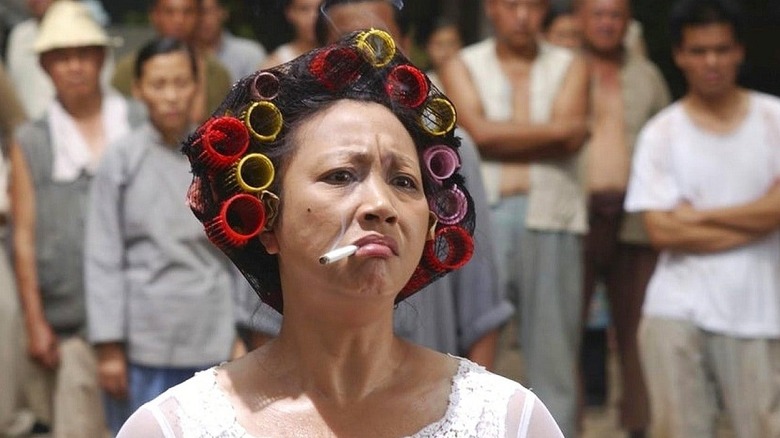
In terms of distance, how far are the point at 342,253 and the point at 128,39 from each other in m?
7.33

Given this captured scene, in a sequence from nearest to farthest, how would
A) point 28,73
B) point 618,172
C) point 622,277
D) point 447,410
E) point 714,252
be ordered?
point 447,410 < point 714,252 < point 618,172 < point 622,277 < point 28,73

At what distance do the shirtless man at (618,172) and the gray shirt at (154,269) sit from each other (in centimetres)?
175

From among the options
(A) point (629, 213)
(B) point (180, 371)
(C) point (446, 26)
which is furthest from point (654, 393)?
(C) point (446, 26)

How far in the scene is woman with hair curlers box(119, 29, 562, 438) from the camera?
2.89 metres

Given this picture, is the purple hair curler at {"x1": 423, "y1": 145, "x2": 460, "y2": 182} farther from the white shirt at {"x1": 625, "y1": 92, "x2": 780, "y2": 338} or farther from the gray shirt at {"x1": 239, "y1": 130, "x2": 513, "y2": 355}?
the white shirt at {"x1": 625, "y1": 92, "x2": 780, "y2": 338}

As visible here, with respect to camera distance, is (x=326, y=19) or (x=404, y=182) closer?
(x=404, y=182)

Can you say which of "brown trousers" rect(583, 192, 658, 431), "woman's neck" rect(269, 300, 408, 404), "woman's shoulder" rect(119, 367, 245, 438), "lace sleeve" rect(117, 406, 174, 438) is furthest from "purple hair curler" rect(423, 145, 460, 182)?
"brown trousers" rect(583, 192, 658, 431)

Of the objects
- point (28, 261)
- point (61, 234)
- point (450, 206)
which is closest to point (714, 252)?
point (61, 234)

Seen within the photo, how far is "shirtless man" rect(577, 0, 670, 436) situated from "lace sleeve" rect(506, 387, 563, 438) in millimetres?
4424

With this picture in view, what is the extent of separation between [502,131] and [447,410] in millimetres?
3790

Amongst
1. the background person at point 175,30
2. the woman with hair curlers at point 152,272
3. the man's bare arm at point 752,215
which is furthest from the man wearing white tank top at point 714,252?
the background person at point 175,30

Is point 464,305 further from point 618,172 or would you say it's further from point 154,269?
point 618,172

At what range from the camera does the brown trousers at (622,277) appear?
7602 millimetres

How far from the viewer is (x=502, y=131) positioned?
672 cm
